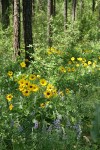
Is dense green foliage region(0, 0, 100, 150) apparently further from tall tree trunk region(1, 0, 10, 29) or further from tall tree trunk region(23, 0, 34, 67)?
tall tree trunk region(1, 0, 10, 29)

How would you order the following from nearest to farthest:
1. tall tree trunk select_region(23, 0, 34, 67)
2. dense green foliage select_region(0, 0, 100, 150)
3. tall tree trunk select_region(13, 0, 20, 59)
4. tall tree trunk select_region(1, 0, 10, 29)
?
dense green foliage select_region(0, 0, 100, 150) → tall tree trunk select_region(23, 0, 34, 67) → tall tree trunk select_region(13, 0, 20, 59) → tall tree trunk select_region(1, 0, 10, 29)

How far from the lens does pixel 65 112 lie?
532 centimetres

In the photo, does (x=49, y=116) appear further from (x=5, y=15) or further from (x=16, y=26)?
(x=5, y=15)

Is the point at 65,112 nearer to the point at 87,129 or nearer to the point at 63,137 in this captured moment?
the point at 87,129

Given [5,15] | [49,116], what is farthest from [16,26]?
[5,15]

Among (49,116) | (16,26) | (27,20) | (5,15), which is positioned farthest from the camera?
(5,15)

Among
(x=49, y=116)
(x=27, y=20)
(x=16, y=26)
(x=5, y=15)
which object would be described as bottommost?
(x=49, y=116)

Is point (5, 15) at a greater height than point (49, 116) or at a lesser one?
greater

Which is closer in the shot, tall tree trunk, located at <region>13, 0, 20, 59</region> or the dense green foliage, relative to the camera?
the dense green foliage

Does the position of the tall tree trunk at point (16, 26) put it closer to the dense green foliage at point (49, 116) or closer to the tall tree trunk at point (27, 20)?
the tall tree trunk at point (27, 20)

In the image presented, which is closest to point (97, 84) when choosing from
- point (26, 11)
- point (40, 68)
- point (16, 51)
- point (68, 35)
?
point (40, 68)

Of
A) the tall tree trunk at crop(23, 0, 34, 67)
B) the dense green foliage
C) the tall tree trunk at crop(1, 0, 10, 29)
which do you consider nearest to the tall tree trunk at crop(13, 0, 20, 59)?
the tall tree trunk at crop(23, 0, 34, 67)

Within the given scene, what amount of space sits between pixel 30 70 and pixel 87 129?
3.38m

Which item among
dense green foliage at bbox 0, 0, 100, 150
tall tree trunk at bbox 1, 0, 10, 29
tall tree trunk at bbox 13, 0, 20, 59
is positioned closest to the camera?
dense green foliage at bbox 0, 0, 100, 150
